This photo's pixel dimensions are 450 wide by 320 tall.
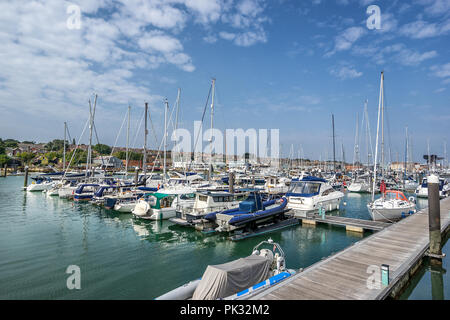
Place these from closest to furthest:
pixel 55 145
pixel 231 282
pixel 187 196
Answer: pixel 231 282 < pixel 187 196 < pixel 55 145

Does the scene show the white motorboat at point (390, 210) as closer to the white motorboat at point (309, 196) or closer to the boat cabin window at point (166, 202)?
the white motorboat at point (309, 196)

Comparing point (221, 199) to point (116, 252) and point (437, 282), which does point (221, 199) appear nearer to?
point (116, 252)

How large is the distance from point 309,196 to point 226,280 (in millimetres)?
19093

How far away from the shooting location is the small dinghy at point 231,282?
746 centimetres

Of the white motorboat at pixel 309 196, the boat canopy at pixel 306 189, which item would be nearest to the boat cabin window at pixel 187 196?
the white motorboat at pixel 309 196

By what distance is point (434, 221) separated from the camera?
41.4 ft

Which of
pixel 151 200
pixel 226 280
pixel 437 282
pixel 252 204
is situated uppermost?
pixel 252 204

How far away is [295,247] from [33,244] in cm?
1741

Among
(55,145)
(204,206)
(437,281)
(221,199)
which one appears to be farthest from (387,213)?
(55,145)

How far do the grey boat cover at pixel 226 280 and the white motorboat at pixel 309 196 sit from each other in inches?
662

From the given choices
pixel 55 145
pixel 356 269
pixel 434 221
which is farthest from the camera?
pixel 55 145

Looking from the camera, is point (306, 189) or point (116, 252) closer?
point (116, 252)
